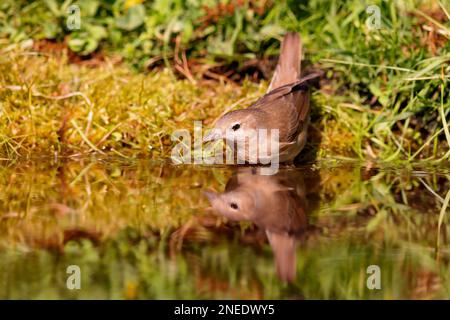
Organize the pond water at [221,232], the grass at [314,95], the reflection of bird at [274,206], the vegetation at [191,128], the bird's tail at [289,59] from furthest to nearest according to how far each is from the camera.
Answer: the bird's tail at [289,59] → the grass at [314,95] → the reflection of bird at [274,206] → the vegetation at [191,128] → the pond water at [221,232]

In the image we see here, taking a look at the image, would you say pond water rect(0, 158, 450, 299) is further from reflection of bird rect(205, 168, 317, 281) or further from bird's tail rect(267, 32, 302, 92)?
bird's tail rect(267, 32, 302, 92)

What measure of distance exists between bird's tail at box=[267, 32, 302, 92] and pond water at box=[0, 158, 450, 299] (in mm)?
980

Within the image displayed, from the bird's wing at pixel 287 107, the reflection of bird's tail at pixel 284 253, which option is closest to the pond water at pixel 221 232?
the reflection of bird's tail at pixel 284 253

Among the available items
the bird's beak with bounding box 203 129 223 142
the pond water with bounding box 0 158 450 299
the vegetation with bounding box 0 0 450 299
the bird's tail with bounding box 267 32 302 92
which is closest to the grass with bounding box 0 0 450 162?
the vegetation with bounding box 0 0 450 299

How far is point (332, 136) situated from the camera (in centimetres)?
593

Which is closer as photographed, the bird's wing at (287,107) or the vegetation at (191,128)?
the vegetation at (191,128)

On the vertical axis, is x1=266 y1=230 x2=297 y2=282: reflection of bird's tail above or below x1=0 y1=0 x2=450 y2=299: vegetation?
below

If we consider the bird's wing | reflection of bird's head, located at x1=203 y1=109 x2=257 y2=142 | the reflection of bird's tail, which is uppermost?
the bird's wing

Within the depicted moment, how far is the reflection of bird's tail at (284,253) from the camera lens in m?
3.29

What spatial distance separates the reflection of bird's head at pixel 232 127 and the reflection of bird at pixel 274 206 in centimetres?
30

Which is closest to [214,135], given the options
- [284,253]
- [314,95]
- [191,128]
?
[191,128]

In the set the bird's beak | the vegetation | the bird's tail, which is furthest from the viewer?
the bird's tail

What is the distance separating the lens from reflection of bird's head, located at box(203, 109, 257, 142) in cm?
525

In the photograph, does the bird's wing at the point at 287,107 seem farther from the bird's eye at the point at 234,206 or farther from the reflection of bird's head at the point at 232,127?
the bird's eye at the point at 234,206
